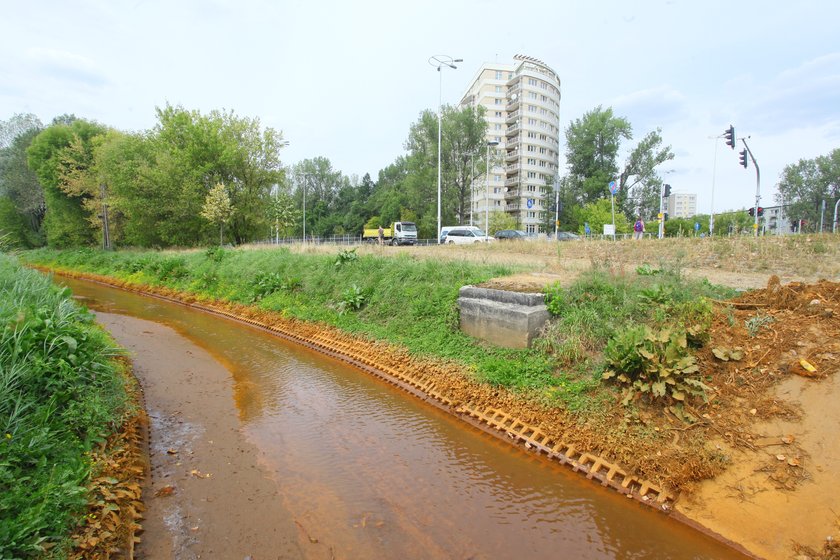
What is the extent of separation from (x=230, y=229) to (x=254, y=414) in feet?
93.2

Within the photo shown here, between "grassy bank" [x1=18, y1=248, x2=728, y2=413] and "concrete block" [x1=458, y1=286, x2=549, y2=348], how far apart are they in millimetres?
184

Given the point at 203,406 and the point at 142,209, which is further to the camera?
the point at 142,209

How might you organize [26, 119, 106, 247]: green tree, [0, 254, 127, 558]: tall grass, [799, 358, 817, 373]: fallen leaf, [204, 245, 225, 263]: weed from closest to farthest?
[0, 254, 127, 558]: tall grass → [799, 358, 817, 373]: fallen leaf → [204, 245, 225, 263]: weed → [26, 119, 106, 247]: green tree

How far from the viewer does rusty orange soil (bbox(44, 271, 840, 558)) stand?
415cm

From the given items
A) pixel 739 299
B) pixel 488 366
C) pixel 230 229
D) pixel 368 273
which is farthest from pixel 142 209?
pixel 739 299

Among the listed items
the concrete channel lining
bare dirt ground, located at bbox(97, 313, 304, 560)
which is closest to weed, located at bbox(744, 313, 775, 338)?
the concrete channel lining

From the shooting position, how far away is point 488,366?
7324mm

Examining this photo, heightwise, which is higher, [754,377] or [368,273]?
[368,273]

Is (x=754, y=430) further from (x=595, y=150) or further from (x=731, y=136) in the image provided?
(x=595, y=150)

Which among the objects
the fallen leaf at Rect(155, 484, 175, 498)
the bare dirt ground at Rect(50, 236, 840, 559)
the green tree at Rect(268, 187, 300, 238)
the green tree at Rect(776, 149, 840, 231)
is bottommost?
the fallen leaf at Rect(155, 484, 175, 498)

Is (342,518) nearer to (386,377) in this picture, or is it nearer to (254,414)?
(254,414)

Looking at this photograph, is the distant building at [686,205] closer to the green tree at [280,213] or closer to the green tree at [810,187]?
the green tree at [810,187]

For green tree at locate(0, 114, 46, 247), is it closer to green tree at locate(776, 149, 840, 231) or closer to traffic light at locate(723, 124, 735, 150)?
traffic light at locate(723, 124, 735, 150)

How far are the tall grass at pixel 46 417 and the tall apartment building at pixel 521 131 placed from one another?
68781 mm
